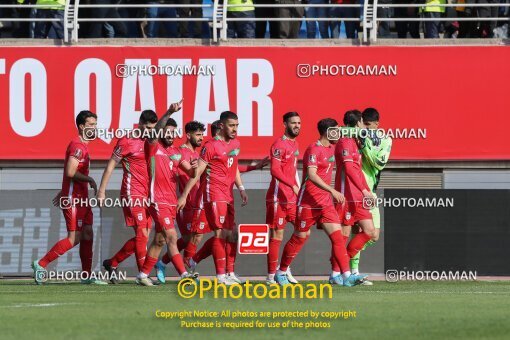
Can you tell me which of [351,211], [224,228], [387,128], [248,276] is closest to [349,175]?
[351,211]

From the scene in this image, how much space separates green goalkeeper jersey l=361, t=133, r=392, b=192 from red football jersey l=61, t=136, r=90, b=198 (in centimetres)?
388

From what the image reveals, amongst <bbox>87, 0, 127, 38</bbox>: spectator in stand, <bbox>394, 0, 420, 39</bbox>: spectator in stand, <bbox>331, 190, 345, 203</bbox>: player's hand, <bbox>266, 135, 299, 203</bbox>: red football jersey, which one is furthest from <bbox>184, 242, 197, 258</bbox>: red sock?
<bbox>394, 0, 420, 39</bbox>: spectator in stand

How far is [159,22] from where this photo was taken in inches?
981

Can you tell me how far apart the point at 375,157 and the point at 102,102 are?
309 inches

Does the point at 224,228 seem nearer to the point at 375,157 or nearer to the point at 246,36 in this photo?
the point at 375,157

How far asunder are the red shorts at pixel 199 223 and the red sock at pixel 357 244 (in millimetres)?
2173

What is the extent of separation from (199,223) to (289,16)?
746 cm

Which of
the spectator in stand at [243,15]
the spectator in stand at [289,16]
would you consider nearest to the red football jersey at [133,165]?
the spectator in stand at [243,15]

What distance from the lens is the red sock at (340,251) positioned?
1639cm

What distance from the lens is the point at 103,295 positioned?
14695 millimetres

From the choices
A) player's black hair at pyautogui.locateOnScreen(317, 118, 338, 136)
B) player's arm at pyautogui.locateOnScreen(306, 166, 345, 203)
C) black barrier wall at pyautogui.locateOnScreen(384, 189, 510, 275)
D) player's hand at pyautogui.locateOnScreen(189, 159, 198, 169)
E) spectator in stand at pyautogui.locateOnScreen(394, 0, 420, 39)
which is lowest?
black barrier wall at pyautogui.locateOnScreen(384, 189, 510, 275)

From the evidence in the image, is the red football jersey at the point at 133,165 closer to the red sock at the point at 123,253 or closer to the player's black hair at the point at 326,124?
the red sock at the point at 123,253

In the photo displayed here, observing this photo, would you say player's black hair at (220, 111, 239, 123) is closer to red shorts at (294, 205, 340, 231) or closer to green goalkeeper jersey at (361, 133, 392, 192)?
red shorts at (294, 205, 340, 231)

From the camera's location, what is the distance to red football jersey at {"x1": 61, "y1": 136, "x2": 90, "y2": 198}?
17500 mm
